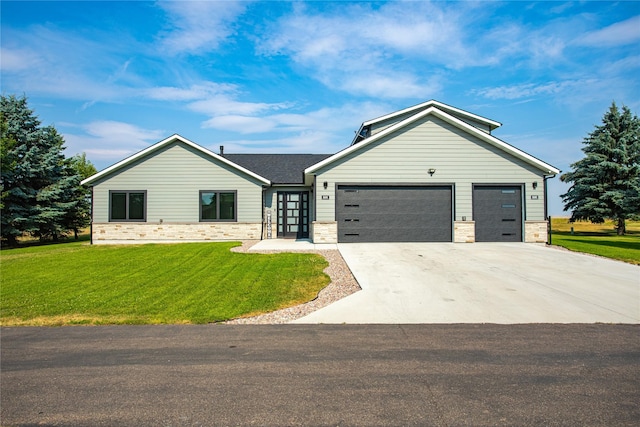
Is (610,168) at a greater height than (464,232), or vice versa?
(610,168)

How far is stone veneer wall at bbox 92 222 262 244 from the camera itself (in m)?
18.2

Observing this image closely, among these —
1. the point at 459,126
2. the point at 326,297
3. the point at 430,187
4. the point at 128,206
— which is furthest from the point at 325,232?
the point at 128,206

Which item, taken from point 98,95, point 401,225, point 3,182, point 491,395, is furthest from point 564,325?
point 3,182

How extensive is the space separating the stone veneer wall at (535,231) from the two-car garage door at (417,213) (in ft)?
0.94

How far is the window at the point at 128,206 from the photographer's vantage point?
60.2 feet

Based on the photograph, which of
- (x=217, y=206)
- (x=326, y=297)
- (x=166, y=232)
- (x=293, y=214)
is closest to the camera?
(x=326, y=297)

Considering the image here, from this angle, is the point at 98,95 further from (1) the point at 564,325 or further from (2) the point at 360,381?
(1) the point at 564,325

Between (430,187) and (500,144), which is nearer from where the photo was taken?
(500,144)

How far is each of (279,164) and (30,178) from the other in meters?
15.9

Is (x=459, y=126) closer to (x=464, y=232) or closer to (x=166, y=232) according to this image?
(x=464, y=232)

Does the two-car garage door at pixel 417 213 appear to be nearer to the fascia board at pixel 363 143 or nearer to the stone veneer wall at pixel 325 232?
the stone veneer wall at pixel 325 232

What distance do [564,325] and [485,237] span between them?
1114cm

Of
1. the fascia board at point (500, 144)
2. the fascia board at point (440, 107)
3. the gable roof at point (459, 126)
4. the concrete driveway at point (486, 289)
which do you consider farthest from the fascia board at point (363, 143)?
the concrete driveway at point (486, 289)

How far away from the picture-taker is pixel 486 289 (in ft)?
26.5
